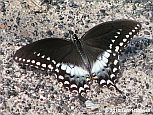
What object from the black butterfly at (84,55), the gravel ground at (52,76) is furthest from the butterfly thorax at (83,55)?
the gravel ground at (52,76)

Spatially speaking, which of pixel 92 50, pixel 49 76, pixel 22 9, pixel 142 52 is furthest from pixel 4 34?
pixel 142 52

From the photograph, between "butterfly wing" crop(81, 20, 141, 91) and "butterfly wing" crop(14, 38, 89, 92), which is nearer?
"butterfly wing" crop(14, 38, 89, 92)

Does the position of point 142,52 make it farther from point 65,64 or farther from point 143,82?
point 65,64

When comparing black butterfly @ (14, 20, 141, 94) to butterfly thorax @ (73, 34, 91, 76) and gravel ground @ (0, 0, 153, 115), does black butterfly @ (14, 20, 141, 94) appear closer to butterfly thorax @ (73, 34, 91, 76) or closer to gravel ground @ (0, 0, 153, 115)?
butterfly thorax @ (73, 34, 91, 76)

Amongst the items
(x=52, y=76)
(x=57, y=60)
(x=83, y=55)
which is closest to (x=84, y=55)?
(x=83, y=55)

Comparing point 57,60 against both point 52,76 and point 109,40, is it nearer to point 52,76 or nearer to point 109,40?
point 52,76

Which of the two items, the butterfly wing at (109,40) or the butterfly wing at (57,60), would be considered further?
the butterfly wing at (109,40)

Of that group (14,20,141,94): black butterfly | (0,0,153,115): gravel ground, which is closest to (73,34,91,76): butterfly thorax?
(14,20,141,94): black butterfly

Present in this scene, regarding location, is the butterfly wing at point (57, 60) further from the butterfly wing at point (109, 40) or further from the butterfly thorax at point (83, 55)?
the butterfly wing at point (109, 40)
